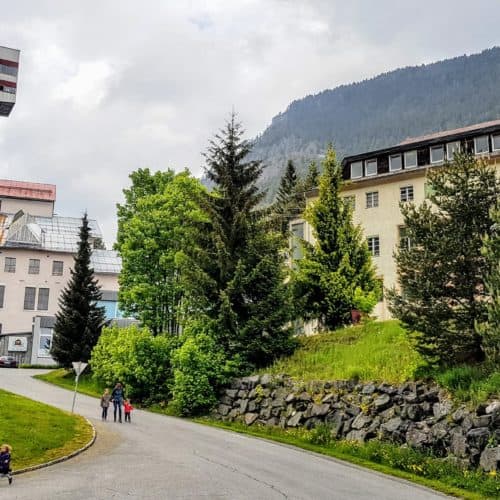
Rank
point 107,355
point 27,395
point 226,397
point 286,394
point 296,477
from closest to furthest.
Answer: point 296,477 → point 286,394 → point 226,397 → point 27,395 → point 107,355

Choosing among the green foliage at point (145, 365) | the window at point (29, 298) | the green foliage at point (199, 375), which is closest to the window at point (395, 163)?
the green foliage at point (145, 365)

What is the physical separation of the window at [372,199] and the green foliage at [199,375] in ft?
68.3

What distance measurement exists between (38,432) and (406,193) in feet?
103

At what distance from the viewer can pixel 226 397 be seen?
1168 inches

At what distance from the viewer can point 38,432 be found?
2175 cm

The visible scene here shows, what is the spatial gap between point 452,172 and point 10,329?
61.6 m

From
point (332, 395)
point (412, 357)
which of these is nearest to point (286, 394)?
point (332, 395)

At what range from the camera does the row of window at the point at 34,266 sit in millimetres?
74438

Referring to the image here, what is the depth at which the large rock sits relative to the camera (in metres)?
17.3

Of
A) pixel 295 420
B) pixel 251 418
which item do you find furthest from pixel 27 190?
pixel 295 420

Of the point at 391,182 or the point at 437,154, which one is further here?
the point at 391,182

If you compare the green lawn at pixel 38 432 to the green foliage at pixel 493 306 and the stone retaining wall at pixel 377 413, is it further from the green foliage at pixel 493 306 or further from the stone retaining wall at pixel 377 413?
the green foliage at pixel 493 306

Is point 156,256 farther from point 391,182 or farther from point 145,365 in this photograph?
point 391,182

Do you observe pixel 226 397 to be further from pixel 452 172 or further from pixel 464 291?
pixel 452 172
